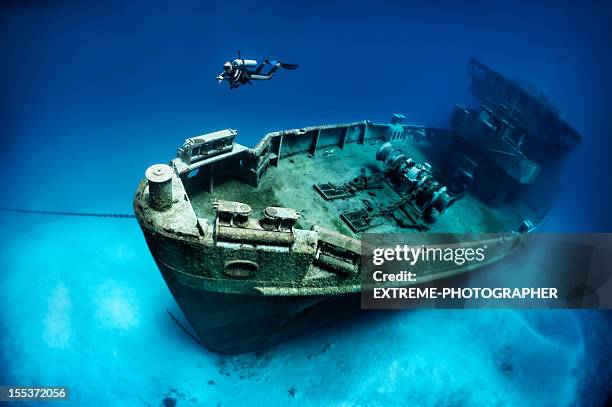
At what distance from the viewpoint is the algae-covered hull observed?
5086 millimetres

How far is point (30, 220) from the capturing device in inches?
467

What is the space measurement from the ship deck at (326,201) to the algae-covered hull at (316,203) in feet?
0.13

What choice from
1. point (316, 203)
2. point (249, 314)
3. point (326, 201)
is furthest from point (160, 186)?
point (326, 201)

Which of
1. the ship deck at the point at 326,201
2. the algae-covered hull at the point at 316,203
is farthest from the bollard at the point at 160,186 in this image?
the ship deck at the point at 326,201

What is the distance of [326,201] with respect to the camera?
26.9 feet

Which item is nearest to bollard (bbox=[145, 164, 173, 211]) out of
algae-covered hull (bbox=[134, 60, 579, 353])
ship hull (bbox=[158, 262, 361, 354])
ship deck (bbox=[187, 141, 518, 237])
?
algae-covered hull (bbox=[134, 60, 579, 353])

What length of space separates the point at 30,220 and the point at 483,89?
1910 cm

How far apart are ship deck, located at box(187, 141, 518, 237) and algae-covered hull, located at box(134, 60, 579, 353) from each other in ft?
0.13

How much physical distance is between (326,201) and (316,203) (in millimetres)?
325

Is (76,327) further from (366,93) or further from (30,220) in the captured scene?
(366,93)

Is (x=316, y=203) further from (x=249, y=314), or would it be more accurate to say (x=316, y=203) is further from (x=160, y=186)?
(x=160, y=186)

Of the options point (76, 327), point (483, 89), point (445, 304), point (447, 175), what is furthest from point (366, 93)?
point (76, 327)

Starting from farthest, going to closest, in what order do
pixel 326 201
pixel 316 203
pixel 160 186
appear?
1. pixel 326 201
2. pixel 316 203
3. pixel 160 186

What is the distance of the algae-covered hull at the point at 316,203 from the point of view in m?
5.09
